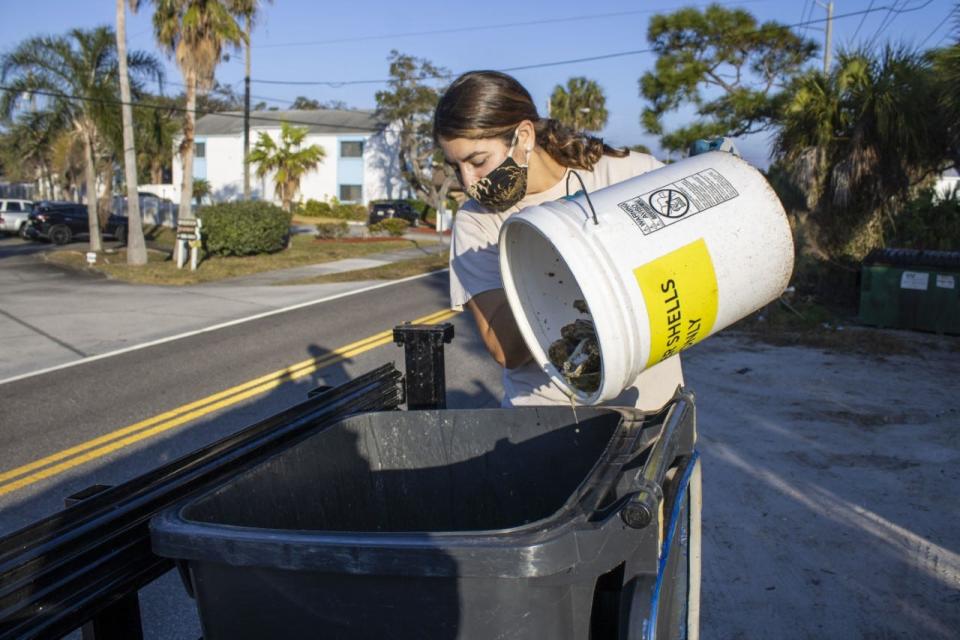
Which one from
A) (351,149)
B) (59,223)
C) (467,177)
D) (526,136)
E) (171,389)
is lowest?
(171,389)

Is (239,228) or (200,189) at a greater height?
(200,189)

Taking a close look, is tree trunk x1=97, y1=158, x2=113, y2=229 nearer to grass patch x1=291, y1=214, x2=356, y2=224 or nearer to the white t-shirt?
grass patch x1=291, y1=214, x2=356, y2=224

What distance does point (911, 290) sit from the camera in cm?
1088

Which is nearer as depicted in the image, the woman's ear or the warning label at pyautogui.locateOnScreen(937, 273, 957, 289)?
the woman's ear

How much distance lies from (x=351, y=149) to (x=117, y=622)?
52.8 m

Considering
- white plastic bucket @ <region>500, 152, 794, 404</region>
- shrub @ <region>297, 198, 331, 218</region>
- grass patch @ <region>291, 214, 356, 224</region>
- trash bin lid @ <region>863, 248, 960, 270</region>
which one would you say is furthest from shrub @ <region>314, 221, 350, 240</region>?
white plastic bucket @ <region>500, 152, 794, 404</region>

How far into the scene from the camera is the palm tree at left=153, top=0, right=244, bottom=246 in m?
24.2

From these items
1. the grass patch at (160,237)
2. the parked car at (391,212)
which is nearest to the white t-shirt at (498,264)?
the grass patch at (160,237)

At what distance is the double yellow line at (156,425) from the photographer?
6.06m

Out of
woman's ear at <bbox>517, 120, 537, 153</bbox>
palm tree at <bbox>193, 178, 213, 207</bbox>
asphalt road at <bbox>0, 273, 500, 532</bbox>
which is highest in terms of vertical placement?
palm tree at <bbox>193, 178, 213, 207</bbox>

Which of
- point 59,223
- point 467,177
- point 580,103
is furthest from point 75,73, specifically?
point 580,103

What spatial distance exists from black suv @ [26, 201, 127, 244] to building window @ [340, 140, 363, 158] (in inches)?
848

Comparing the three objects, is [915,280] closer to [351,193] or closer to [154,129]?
[154,129]

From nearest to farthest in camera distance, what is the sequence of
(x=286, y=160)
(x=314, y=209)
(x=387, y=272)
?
(x=387, y=272)
(x=286, y=160)
(x=314, y=209)
